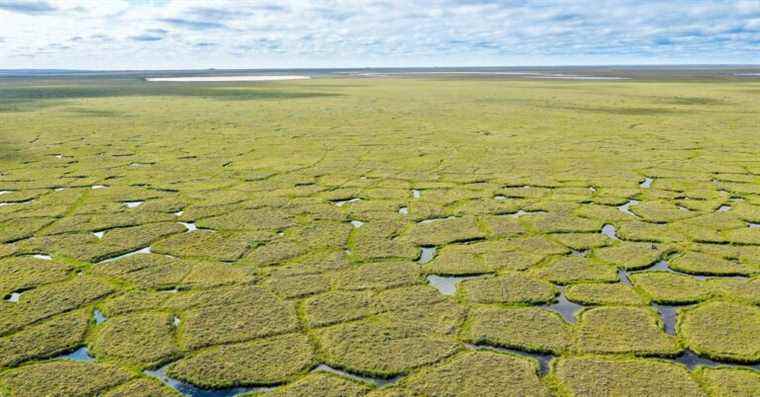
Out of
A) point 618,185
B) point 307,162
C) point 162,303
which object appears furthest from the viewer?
point 307,162

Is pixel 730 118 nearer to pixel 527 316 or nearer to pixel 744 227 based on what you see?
pixel 744 227

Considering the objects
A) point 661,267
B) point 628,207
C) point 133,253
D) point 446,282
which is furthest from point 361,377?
point 628,207

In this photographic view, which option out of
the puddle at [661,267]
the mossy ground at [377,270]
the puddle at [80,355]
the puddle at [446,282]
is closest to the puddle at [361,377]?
the mossy ground at [377,270]

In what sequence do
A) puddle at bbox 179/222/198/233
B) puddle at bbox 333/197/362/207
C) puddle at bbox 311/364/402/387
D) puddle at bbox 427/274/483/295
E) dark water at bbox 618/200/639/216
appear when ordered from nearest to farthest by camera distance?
puddle at bbox 311/364/402/387, puddle at bbox 427/274/483/295, puddle at bbox 179/222/198/233, dark water at bbox 618/200/639/216, puddle at bbox 333/197/362/207

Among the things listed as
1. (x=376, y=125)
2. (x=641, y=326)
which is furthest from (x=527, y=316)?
(x=376, y=125)

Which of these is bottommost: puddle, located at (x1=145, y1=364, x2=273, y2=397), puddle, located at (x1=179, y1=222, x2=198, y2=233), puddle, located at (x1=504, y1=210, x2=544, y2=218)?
puddle, located at (x1=504, y1=210, x2=544, y2=218)

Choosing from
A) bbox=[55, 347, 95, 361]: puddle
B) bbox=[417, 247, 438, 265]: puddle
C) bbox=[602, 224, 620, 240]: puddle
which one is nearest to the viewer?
bbox=[55, 347, 95, 361]: puddle

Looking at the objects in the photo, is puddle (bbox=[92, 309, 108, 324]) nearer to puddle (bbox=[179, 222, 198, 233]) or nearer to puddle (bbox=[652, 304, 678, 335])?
puddle (bbox=[179, 222, 198, 233])

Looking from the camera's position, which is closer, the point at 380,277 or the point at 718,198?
the point at 380,277

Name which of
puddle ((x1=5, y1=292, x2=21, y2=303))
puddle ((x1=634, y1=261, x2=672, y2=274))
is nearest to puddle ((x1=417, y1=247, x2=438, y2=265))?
puddle ((x1=634, y1=261, x2=672, y2=274))
